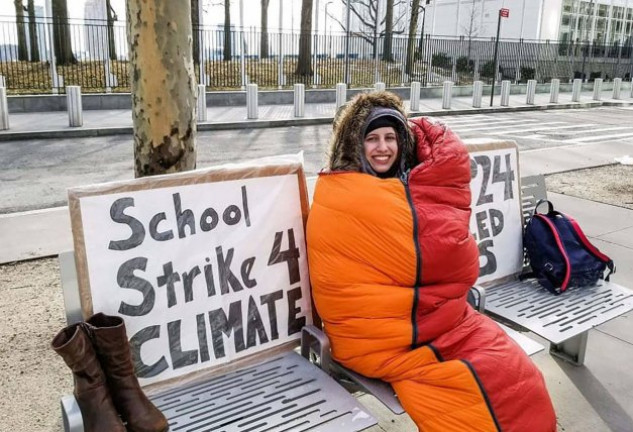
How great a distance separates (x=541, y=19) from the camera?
40.5 metres

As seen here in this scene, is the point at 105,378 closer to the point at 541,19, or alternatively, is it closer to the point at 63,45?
the point at 63,45

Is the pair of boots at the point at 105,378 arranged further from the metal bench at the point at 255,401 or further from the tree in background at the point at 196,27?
the tree in background at the point at 196,27

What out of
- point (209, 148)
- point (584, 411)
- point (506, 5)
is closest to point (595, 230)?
point (584, 411)

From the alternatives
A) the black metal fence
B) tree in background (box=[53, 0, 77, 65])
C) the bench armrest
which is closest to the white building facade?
the black metal fence

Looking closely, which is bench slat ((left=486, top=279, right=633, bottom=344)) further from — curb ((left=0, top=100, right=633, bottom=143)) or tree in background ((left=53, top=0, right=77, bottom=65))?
tree in background ((left=53, top=0, right=77, bottom=65))

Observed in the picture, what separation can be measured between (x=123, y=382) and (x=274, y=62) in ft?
84.8

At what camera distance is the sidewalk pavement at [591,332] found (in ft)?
10.6

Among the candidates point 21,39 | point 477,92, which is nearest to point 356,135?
point 477,92

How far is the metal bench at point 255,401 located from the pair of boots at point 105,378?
7cm

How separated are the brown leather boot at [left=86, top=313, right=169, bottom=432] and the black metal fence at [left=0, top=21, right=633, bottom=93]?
611 inches

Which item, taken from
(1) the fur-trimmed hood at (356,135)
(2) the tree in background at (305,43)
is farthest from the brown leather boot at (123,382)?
(2) the tree in background at (305,43)

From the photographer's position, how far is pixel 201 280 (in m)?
2.77

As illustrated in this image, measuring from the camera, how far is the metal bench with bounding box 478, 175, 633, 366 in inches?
131

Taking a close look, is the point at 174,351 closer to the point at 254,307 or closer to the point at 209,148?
the point at 254,307
